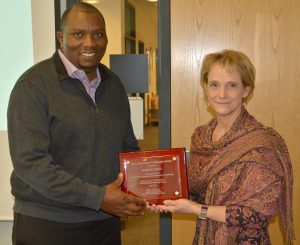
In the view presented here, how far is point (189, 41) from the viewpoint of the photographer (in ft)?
7.78

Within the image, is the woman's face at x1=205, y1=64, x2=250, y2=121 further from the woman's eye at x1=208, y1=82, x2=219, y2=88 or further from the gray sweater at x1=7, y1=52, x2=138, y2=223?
the gray sweater at x1=7, y1=52, x2=138, y2=223

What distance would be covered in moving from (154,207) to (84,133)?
460mm

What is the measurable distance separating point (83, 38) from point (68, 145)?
48 centimetres

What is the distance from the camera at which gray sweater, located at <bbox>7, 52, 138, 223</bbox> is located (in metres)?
1.45

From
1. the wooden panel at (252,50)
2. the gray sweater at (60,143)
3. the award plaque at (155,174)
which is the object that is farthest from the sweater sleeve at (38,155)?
the wooden panel at (252,50)

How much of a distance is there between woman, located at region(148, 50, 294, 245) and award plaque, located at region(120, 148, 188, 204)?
0.06 m

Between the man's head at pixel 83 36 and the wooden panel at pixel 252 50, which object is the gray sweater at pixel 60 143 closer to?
the man's head at pixel 83 36

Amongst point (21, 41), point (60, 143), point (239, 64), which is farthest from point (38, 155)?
point (21, 41)

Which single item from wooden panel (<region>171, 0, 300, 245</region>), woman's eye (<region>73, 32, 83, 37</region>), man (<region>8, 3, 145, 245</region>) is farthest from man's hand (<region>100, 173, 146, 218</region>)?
wooden panel (<region>171, 0, 300, 245</region>)

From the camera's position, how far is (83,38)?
5.16 ft

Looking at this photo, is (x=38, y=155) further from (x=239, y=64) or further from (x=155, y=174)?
(x=239, y=64)

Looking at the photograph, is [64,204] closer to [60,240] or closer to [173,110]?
[60,240]

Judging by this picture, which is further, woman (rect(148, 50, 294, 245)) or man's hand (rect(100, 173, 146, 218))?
man's hand (rect(100, 173, 146, 218))

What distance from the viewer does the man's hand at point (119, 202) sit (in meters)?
1.54
